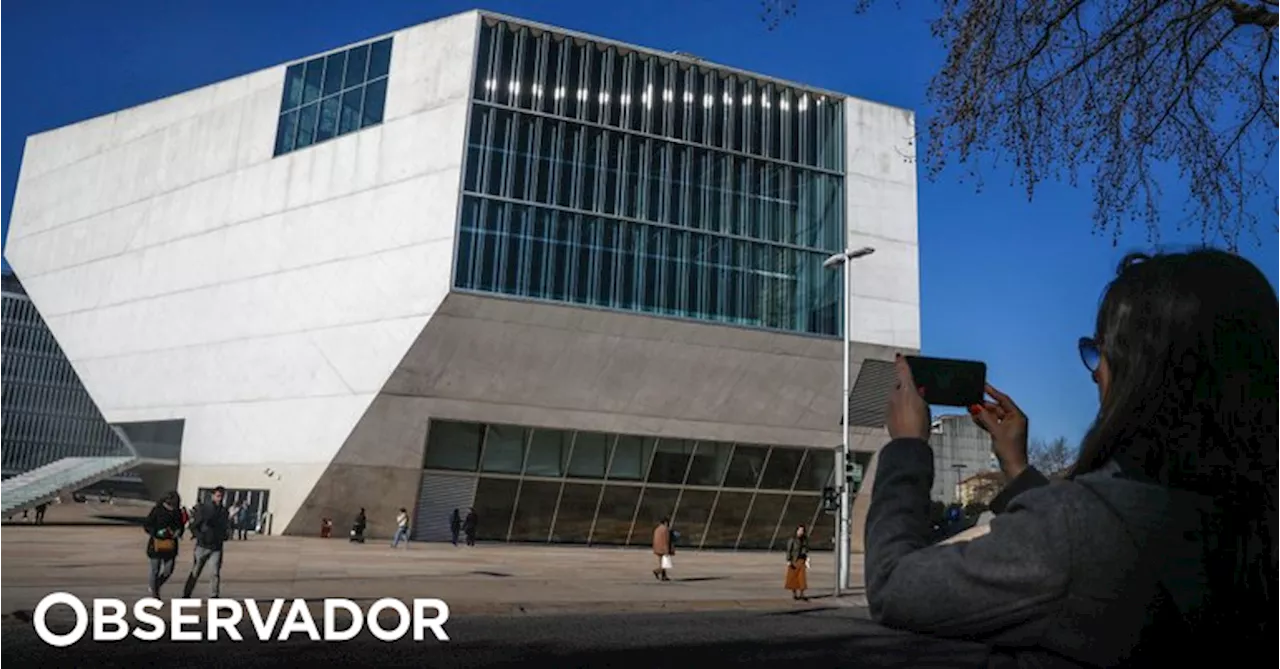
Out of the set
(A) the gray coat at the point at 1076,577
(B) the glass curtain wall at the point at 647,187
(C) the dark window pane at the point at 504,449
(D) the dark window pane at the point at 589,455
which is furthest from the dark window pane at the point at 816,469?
(A) the gray coat at the point at 1076,577

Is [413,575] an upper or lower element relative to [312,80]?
lower

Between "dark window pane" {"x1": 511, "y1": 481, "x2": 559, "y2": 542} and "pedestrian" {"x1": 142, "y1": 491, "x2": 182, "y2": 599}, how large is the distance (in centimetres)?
2284

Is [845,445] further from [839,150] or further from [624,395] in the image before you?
[839,150]

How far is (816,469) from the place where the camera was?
130ft

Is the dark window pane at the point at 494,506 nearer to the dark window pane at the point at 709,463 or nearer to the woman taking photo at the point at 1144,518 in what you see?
the dark window pane at the point at 709,463

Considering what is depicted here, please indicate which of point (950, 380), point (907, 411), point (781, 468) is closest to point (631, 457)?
point (781, 468)

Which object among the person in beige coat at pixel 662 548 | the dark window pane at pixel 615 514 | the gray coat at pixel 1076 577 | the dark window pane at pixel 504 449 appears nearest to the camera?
the gray coat at pixel 1076 577

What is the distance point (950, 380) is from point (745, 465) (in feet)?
122

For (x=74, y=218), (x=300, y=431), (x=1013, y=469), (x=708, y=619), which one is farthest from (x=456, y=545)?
(x=1013, y=469)

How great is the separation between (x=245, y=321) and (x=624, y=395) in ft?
51.2

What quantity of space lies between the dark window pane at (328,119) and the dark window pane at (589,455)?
15.7 meters

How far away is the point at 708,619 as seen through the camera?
14.6m

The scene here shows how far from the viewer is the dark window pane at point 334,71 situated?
1500 inches

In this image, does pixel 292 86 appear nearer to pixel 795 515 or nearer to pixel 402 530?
pixel 402 530
